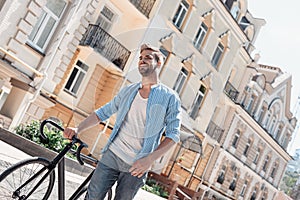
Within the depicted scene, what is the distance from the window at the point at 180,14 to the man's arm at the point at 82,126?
1337 centimetres

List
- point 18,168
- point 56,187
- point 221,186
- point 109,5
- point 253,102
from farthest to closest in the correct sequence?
point 253,102, point 221,186, point 109,5, point 56,187, point 18,168

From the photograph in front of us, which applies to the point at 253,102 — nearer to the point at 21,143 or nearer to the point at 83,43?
the point at 83,43

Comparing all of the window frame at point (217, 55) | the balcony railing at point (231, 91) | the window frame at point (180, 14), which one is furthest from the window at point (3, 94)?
the balcony railing at point (231, 91)

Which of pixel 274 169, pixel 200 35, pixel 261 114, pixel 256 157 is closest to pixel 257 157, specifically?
pixel 256 157

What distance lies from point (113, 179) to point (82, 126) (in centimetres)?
44

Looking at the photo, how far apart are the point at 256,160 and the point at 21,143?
80.1 ft

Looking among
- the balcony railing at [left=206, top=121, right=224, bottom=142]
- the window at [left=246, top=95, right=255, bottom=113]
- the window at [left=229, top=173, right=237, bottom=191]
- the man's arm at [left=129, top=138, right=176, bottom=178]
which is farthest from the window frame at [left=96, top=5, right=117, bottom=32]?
the window at [left=229, top=173, right=237, bottom=191]

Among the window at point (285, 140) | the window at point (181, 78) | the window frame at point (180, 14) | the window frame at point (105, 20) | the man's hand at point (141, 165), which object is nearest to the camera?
the man's hand at point (141, 165)

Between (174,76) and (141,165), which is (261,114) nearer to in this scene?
(174,76)

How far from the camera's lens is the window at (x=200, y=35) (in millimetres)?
17455

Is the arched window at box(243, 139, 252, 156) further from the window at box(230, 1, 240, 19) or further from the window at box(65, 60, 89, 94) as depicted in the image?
the window at box(65, 60, 89, 94)

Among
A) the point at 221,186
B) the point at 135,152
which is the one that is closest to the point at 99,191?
the point at 135,152

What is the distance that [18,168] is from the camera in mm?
2385

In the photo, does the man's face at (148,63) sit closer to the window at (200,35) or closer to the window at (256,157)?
Result: the window at (200,35)
